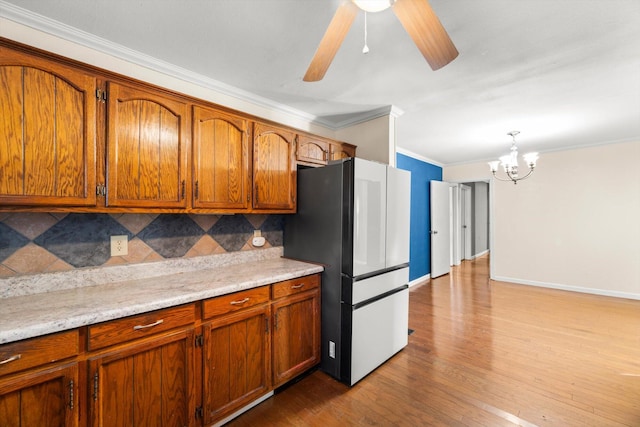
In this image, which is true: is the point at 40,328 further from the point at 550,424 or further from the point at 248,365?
the point at 550,424

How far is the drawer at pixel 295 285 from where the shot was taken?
76.0 inches

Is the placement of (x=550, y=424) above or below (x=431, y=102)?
below

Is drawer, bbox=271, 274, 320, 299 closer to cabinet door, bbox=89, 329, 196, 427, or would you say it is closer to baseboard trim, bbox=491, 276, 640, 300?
cabinet door, bbox=89, 329, 196, 427

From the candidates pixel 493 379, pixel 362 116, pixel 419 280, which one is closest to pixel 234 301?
pixel 493 379

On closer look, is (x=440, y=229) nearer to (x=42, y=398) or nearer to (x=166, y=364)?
(x=166, y=364)

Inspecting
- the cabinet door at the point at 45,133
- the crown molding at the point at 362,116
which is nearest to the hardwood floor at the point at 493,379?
the cabinet door at the point at 45,133

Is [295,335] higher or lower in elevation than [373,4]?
lower

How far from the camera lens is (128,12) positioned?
4.85 ft

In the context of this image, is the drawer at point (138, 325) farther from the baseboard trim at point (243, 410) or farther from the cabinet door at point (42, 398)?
the baseboard trim at point (243, 410)

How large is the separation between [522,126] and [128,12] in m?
4.15

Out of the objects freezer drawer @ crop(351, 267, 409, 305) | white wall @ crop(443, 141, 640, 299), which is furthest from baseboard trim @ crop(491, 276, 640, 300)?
freezer drawer @ crop(351, 267, 409, 305)

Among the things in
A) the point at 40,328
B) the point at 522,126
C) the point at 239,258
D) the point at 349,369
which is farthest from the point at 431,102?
the point at 40,328

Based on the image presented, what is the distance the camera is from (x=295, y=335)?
2.07m

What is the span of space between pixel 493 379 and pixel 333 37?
8.94 feet
